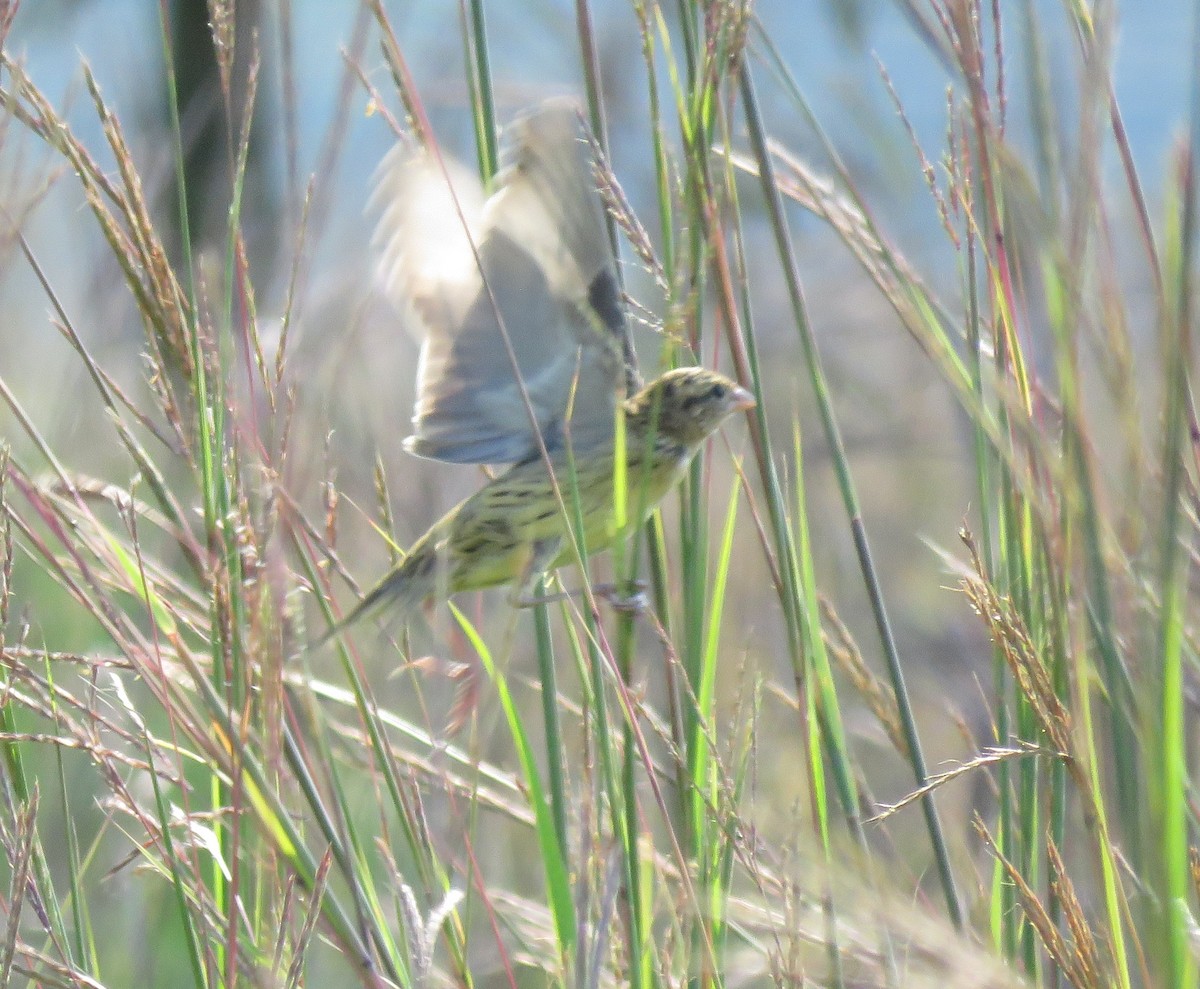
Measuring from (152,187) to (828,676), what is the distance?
1.87 meters

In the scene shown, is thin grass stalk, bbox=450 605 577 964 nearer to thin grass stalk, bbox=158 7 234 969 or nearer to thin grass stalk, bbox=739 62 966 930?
thin grass stalk, bbox=158 7 234 969

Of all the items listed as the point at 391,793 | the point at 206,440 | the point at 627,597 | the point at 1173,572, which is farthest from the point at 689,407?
the point at 1173,572

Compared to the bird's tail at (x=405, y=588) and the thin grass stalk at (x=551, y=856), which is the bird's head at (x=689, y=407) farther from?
the thin grass stalk at (x=551, y=856)

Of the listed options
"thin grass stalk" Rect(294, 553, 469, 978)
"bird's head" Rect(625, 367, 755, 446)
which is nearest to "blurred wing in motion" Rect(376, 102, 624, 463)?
"bird's head" Rect(625, 367, 755, 446)

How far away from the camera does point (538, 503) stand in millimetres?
2539

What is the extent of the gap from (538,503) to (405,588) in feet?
0.99

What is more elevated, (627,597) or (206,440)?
(206,440)

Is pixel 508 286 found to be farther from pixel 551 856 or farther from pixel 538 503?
pixel 551 856

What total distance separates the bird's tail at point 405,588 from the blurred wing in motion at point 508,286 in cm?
20

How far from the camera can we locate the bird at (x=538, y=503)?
94.0 inches

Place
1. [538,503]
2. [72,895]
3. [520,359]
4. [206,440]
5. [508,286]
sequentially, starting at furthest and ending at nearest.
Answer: [538,503] < [520,359] < [508,286] < [72,895] < [206,440]

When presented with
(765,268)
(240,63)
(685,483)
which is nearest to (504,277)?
(685,483)

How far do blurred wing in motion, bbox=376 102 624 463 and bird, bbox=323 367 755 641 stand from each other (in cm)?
9

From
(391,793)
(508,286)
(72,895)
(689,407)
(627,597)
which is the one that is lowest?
(72,895)
